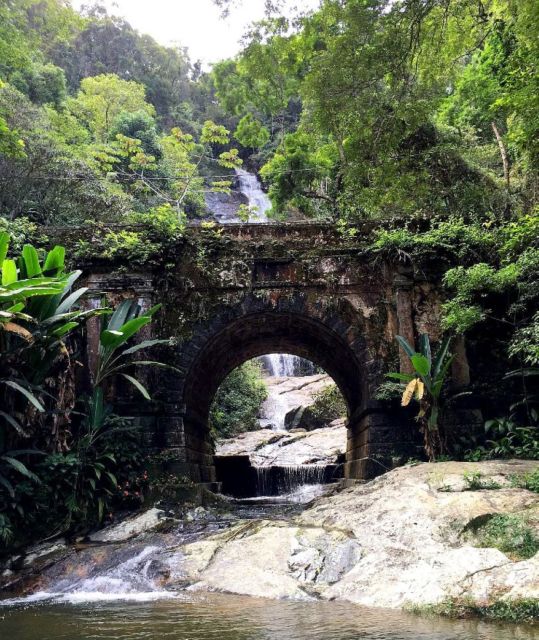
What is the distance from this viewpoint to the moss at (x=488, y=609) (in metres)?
3.32

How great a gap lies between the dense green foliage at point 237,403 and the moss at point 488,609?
1578 cm

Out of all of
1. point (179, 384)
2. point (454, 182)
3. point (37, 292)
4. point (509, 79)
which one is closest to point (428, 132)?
point (454, 182)

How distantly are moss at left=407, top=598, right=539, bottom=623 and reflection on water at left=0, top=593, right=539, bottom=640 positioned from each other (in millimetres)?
138

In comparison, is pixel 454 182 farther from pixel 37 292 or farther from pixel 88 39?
pixel 88 39

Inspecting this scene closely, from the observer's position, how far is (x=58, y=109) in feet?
83.3

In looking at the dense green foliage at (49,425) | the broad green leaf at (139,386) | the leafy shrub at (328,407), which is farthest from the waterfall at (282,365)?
the broad green leaf at (139,386)

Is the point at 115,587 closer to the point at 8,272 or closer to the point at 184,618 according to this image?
the point at 184,618

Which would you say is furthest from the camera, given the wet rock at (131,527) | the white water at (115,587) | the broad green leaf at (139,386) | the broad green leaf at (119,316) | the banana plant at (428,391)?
the broad green leaf at (119,316)

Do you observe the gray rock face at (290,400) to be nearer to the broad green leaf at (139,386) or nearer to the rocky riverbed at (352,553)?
the broad green leaf at (139,386)

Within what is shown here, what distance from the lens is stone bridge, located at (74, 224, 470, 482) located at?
9.39 metres

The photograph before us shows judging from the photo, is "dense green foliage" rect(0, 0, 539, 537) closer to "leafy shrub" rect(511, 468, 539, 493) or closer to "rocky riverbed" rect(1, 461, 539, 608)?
"rocky riverbed" rect(1, 461, 539, 608)

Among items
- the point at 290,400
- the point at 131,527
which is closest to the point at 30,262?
the point at 131,527

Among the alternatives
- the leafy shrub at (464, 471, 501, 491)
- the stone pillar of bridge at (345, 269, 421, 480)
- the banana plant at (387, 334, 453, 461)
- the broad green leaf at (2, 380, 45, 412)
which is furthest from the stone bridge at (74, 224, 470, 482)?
the leafy shrub at (464, 471, 501, 491)

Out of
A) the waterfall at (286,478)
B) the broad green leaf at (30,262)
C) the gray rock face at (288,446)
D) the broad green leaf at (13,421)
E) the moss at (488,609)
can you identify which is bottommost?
the waterfall at (286,478)
